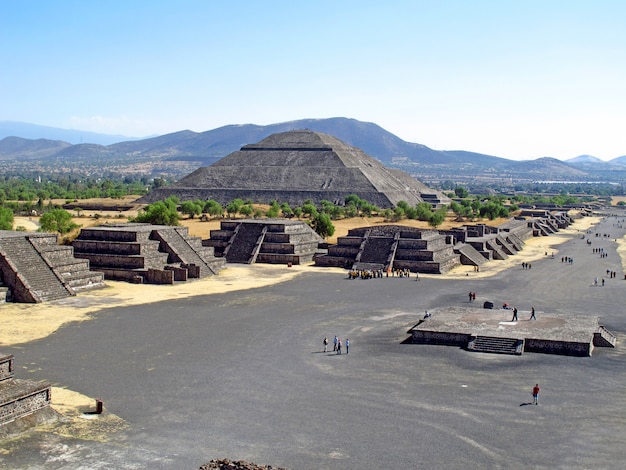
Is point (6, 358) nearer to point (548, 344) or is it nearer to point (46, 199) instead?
point (548, 344)

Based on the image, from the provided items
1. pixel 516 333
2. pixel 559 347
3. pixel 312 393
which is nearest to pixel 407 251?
pixel 516 333

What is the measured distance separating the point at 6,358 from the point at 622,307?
3773 cm

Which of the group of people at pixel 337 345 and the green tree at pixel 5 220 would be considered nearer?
the group of people at pixel 337 345

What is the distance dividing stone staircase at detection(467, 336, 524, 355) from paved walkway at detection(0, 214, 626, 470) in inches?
29.7

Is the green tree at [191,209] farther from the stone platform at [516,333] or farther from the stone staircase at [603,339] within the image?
the stone staircase at [603,339]

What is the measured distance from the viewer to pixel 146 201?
150875 millimetres

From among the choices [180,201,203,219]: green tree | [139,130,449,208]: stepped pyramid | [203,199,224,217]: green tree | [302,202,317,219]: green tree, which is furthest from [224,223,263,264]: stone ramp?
[139,130,449,208]: stepped pyramid

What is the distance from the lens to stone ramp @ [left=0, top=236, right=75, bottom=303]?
4522 centimetres

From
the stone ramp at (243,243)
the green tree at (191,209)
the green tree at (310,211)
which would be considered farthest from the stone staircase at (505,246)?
the green tree at (191,209)

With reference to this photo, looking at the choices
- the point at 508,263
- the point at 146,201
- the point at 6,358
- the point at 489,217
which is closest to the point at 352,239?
the point at 508,263

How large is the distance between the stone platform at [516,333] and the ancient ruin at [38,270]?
23.3 meters

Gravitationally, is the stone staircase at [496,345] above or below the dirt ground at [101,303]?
above

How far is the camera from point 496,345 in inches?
1384

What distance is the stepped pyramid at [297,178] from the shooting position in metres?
149
